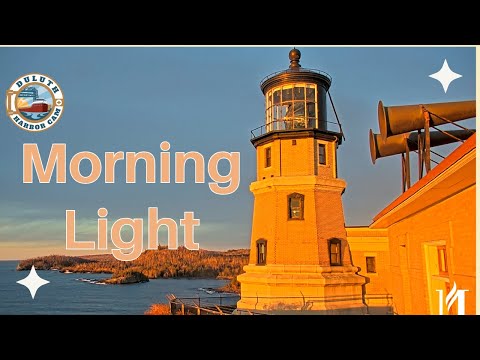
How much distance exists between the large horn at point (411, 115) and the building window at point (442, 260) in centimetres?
238

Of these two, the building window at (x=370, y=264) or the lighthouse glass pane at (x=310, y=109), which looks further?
the building window at (x=370, y=264)

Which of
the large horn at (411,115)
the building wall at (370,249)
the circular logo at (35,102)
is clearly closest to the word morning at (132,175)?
the circular logo at (35,102)

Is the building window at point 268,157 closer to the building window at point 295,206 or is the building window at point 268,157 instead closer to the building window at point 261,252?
the building window at point 295,206

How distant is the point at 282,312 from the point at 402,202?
3852 millimetres

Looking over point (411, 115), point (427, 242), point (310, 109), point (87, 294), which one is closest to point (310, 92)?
point (310, 109)

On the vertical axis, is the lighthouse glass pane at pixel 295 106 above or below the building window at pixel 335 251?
above

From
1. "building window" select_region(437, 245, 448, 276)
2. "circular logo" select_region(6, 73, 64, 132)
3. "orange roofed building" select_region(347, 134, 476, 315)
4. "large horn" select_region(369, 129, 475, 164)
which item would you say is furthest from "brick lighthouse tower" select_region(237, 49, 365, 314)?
"circular logo" select_region(6, 73, 64, 132)

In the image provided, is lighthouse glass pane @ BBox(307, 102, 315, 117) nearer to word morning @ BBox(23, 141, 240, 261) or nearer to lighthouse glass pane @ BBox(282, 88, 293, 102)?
lighthouse glass pane @ BBox(282, 88, 293, 102)

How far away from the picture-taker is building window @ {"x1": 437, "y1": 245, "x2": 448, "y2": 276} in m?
7.98

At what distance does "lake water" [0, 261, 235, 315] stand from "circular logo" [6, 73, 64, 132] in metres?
2.39

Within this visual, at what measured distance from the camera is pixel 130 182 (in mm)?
8578

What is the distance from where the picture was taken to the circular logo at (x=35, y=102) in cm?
824
